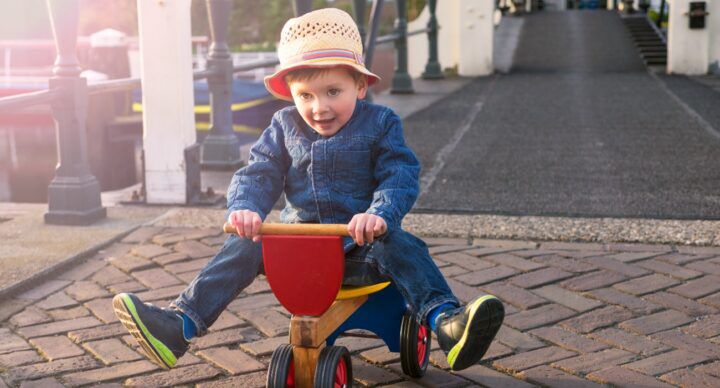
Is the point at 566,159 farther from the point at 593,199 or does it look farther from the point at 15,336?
the point at 15,336

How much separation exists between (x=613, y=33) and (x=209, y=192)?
18.8 m

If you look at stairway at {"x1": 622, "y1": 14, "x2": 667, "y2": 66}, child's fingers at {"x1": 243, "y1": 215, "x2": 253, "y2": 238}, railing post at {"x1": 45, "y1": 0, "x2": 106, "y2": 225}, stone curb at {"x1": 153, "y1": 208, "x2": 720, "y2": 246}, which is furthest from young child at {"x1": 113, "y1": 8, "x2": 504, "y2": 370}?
stairway at {"x1": 622, "y1": 14, "x2": 667, "y2": 66}

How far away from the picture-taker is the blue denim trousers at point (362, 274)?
9.15 ft

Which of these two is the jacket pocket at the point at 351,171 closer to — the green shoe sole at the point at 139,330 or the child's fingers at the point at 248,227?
the child's fingers at the point at 248,227

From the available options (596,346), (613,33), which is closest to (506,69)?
(613,33)

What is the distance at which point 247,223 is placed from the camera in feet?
8.56

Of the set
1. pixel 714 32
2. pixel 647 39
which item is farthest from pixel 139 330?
pixel 647 39

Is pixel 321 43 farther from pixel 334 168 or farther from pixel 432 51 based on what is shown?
pixel 432 51

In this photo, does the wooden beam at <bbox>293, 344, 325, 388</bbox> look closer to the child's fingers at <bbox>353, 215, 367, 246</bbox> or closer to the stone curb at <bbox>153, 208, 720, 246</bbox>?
the child's fingers at <bbox>353, 215, 367, 246</bbox>

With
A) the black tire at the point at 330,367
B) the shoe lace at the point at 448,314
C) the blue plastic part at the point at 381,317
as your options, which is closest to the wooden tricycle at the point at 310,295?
the black tire at the point at 330,367

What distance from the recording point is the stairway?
18.1 m

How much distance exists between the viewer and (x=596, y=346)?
334cm

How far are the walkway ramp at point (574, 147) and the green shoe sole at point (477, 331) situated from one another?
9.57 ft

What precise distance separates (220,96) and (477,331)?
15.7 feet
